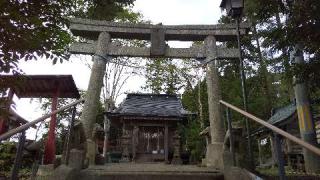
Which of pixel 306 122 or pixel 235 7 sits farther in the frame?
pixel 306 122

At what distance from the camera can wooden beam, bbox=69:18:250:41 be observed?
8.74m

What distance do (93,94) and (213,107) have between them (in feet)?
11.0

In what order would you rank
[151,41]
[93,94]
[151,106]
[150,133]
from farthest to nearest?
1. [151,106]
2. [150,133]
3. [151,41]
4. [93,94]

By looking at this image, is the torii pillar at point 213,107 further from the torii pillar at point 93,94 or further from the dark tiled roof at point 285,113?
the dark tiled roof at point 285,113

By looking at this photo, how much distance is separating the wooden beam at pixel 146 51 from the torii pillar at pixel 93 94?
237mm

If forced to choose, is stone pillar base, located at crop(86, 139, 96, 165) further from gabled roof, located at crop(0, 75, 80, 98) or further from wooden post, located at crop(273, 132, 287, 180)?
wooden post, located at crop(273, 132, 287, 180)

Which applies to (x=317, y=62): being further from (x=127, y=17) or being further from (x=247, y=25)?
(x=127, y=17)

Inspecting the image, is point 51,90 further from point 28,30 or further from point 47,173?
point 28,30

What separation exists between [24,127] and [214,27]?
7.00m

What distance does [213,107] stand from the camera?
25.7 ft

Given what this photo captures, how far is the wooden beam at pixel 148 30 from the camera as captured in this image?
874 cm

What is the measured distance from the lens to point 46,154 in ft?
35.1

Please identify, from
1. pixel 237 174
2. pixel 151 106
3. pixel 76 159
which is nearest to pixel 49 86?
pixel 151 106

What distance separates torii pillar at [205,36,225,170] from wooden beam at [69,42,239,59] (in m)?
0.24
